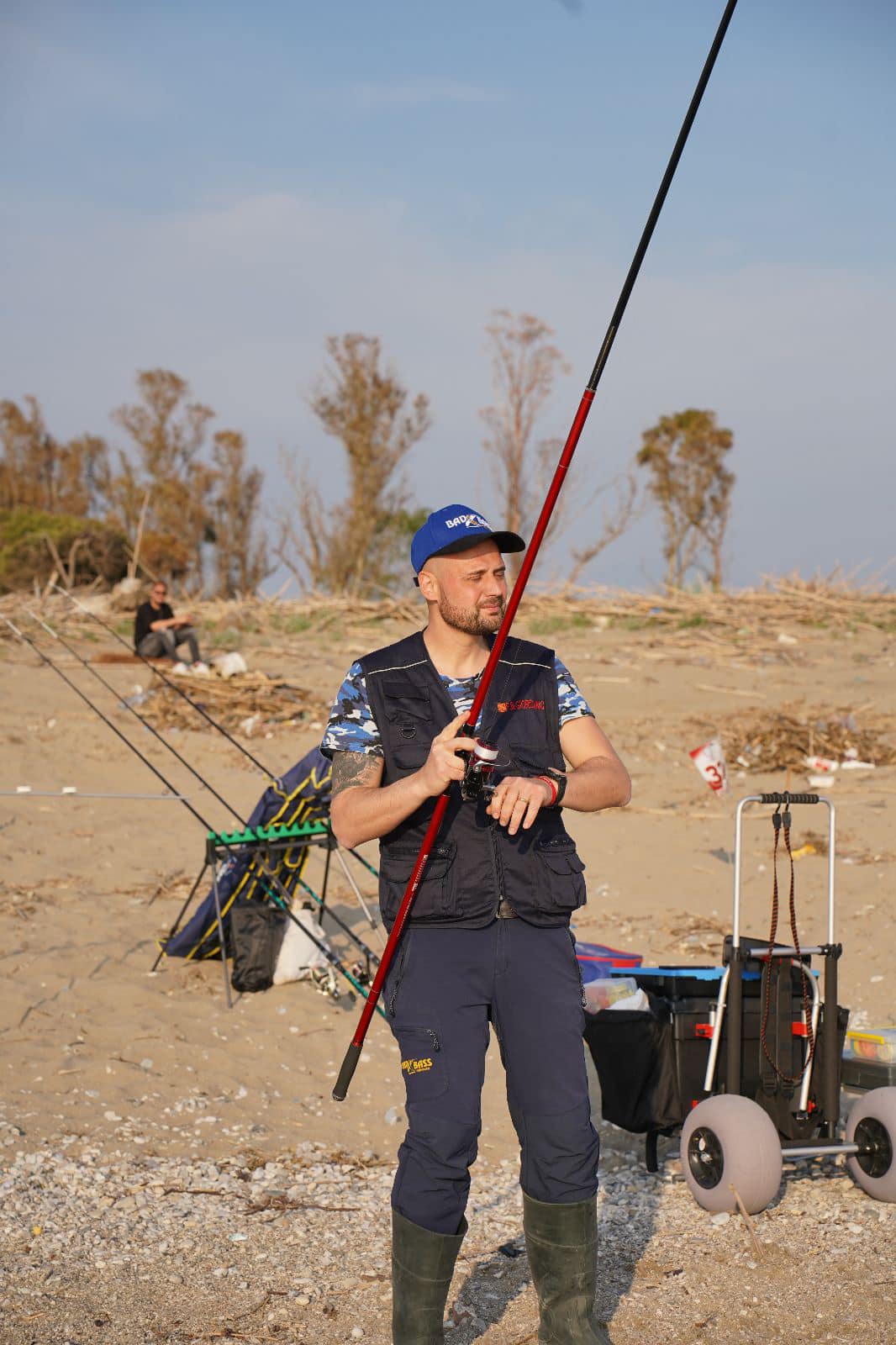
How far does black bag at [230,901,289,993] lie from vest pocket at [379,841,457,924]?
3704 mm

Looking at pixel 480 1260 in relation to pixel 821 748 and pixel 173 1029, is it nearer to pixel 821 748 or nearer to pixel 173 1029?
pixel 173 1029

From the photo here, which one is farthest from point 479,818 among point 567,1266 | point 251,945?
point 251,945

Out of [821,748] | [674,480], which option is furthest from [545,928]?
[674,480]

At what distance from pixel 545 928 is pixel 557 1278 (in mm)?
808

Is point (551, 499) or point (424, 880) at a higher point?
point (551, 499)

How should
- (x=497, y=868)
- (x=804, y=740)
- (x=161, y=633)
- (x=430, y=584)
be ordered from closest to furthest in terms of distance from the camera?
1. (x=497, y=868)
2. (x=430, y=584)
3. (x=804, y=740)
4. (x=161, y=633)

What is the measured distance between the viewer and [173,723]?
1323 cm

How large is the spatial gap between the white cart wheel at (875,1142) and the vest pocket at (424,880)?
2127 millimetres

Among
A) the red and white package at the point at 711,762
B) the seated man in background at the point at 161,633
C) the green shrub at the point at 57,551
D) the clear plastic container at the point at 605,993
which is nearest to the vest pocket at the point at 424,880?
the clear plastic container at the point at 605,993

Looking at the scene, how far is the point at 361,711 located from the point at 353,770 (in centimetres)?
16

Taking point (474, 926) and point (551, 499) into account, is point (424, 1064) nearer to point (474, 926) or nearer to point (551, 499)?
point (474, 926)

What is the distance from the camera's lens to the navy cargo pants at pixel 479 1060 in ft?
9.82

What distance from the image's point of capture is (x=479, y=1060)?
3080 mm

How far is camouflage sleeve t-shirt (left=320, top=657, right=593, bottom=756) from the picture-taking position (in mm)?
3279
